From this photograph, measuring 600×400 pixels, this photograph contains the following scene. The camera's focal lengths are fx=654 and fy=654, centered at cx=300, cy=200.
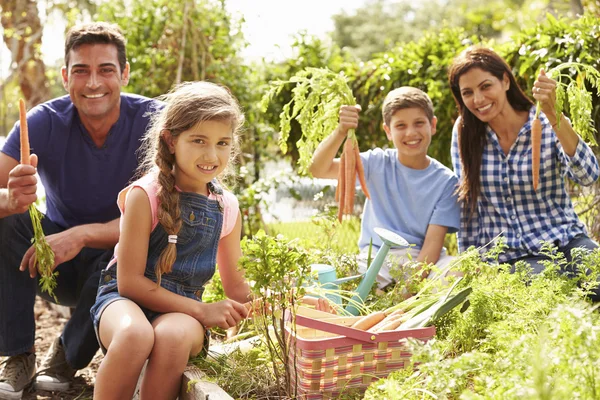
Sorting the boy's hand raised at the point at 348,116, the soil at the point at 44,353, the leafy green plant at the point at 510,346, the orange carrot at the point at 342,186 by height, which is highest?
the boy's hand raised at the point at 348,116

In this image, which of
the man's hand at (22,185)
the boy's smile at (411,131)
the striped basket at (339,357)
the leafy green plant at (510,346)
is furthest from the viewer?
the boy's smile at (411,131)

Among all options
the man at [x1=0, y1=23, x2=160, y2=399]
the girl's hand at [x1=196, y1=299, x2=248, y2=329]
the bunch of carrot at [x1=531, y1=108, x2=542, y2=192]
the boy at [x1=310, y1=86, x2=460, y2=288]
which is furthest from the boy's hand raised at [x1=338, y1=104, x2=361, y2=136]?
the girl's hand at [x1=196, y1=299, x2=248, y2=329]

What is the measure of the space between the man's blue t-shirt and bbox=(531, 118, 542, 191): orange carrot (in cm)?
193

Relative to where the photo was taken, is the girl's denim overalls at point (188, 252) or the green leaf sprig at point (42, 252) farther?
the green leaf sprig at point (42, 252)

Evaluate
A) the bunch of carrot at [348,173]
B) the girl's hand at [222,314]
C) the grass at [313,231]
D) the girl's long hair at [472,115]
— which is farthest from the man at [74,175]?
the grass at [313,231]

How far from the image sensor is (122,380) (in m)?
2.27

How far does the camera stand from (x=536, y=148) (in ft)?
10.6

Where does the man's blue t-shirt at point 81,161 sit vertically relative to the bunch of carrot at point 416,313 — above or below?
above

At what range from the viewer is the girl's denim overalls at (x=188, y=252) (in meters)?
2.58

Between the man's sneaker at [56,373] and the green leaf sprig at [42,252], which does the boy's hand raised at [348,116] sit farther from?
the man's sneaker at [56,373]

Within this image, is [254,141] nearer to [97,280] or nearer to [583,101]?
[97,280]

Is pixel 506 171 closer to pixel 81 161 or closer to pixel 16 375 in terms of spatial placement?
pixel 81 161

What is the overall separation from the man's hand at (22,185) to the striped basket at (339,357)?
4.13 ft

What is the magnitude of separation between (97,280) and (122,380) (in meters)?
0.98
